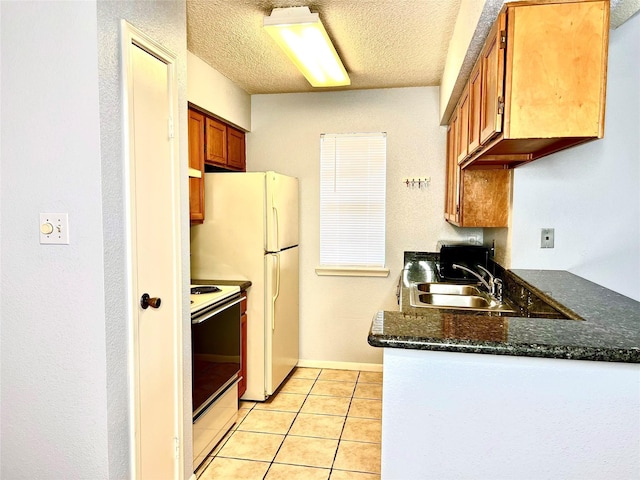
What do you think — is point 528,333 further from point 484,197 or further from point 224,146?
point 224,146

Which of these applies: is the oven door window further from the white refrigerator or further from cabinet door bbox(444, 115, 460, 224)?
cabinet door bbox(444, 115, 460, 224)

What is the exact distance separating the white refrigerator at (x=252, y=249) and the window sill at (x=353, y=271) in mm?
692

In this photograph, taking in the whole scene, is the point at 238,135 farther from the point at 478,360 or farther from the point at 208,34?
the point at 478,360

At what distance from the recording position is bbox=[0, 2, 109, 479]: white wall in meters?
1.59

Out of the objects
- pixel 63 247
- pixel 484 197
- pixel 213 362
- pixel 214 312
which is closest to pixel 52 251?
pixel 63 247

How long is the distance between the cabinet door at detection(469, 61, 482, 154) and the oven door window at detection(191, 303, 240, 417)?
1690mm

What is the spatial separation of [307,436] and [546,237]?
1861 millimetres

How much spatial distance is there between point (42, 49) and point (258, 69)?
1.97 m

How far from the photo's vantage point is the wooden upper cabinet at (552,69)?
5.27 feet

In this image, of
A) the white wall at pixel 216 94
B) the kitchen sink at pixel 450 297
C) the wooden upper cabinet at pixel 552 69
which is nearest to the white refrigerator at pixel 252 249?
the white wall at pixel 216 94

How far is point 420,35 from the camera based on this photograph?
2.73 m

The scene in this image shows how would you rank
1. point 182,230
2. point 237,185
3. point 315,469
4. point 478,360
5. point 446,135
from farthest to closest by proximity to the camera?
1. point 446,135
2. point 237,185
3. point 315,469
4. point 182,230
5. point 478,360

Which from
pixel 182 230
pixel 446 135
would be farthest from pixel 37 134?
pixel 446 135

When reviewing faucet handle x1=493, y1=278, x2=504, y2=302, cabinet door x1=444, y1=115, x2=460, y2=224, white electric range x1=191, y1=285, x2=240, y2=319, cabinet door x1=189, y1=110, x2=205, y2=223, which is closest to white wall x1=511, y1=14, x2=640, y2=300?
faucet handle x1=493, y1=278, x2=504, y2=302
